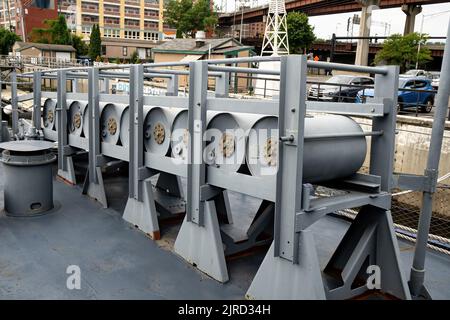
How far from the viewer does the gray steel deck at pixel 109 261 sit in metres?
3.80

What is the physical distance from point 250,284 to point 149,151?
209cm

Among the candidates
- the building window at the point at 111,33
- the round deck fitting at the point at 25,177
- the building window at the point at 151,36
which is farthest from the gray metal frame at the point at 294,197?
the building window at the point at 151,36

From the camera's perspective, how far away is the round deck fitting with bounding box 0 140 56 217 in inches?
217

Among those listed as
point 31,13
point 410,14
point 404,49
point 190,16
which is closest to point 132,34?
point 31,13

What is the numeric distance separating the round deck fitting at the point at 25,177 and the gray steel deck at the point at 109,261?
0.19 m

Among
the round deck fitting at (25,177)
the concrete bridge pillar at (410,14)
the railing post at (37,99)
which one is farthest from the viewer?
the concrete bridge pillar at (410,14)

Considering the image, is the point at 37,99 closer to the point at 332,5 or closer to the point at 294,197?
the point at 294,197

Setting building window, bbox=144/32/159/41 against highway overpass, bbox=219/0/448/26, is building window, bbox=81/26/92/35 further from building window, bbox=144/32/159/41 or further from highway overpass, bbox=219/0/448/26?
highway overpass, bbox=219/0/448/26

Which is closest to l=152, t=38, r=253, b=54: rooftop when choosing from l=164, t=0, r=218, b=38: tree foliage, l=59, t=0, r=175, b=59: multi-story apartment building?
l=164, t=0, r=218, b=38: tree foliage

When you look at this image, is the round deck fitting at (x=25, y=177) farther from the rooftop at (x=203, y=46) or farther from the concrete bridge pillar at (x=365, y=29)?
the concrete bridge pillar at (x=365, y=29)

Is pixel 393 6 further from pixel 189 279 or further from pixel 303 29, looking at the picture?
pixel 189 279

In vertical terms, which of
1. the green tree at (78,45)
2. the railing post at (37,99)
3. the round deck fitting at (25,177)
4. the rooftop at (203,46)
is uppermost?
the green tree at (78,45)
